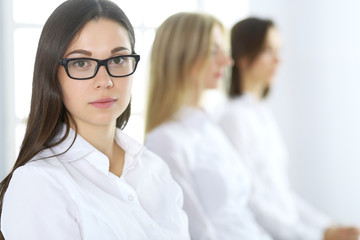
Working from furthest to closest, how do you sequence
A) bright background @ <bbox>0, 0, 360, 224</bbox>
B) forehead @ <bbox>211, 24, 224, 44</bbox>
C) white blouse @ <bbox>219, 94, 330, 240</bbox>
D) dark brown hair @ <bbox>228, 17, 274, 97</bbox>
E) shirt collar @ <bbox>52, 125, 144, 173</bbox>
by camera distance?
bright background @ <bbox>0, 0, 360, 224</bbox> < dark brown hair @ <bbox>228, 17, 274, 97</bbox> < white blouse @ <bbox>219, 94, 330, 240</bbox> < forehead @ <bbox>211, 24, 224, 44</bbox> < shirt collar @ <bbox>52, 125, 144, 173</bbox>

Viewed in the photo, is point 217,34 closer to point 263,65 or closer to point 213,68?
point 213,68

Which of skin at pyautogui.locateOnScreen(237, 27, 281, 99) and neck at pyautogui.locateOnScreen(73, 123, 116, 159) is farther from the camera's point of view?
skin at pyautogui.locateOnScreen(237, 27, 281, 99)

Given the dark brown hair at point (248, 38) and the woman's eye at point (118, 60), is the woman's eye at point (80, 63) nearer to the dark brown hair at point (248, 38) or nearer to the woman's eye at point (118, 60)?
the woman's eye at point (118, 60)

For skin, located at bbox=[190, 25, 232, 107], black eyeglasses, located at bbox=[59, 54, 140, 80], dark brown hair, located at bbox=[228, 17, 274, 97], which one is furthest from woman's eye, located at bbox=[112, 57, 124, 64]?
dark brown hair, located at bbox=[228, 17, 274, 97]

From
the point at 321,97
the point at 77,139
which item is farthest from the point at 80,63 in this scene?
the point at 321,97

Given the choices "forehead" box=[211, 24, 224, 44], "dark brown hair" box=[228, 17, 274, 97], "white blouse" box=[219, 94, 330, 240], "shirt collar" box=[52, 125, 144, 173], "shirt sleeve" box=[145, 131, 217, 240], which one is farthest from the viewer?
"dark brown hair" box=[228, 17, 274, 97]

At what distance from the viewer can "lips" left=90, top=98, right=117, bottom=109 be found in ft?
3.25

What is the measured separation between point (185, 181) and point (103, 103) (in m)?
0.60

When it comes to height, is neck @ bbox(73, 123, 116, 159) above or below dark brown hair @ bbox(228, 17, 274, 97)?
below

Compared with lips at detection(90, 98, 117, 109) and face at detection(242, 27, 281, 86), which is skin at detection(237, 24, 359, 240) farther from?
lips at detection(90, 98, 117, 109)

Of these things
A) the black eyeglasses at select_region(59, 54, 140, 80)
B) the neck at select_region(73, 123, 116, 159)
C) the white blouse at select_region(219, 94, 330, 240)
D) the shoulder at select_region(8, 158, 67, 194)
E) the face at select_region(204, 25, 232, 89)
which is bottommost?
the white blouse at select_region(219, 94, 330, 240)

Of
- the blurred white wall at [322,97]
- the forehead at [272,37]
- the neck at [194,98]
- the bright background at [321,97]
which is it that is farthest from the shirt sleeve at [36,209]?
the blurred white wall at [322,97]

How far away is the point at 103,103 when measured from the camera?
100 cm

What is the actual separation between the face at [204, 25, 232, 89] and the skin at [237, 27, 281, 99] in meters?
0.52
